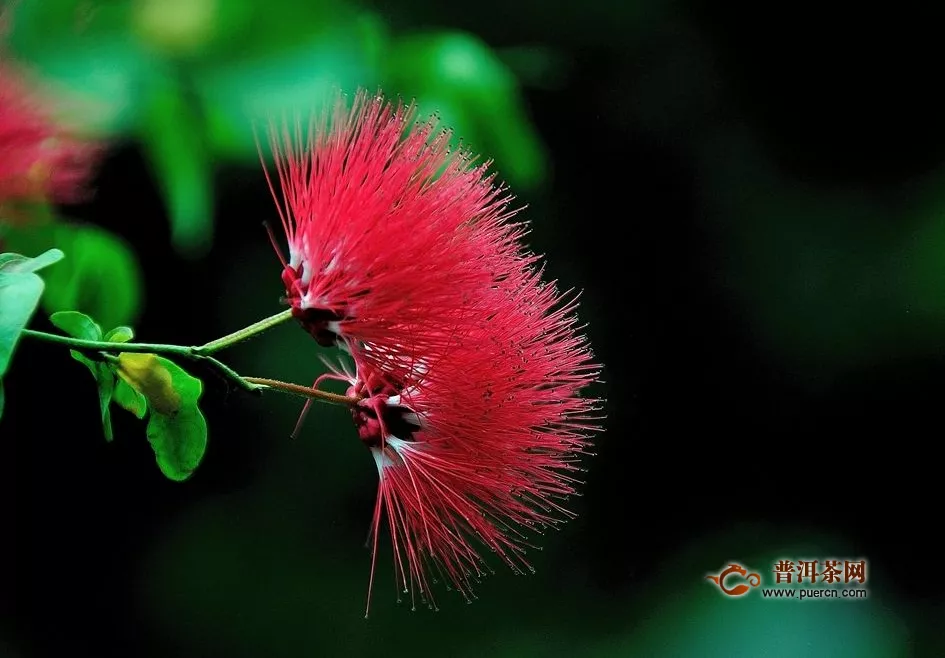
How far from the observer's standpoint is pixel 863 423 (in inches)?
52.5

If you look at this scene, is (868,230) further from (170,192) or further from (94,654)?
(94,654)

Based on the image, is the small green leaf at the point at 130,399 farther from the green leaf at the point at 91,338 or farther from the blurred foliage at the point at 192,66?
the blurred foliage at the point at 192,66

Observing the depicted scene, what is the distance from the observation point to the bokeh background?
3.46ft

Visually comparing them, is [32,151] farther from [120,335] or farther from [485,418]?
[485,418]

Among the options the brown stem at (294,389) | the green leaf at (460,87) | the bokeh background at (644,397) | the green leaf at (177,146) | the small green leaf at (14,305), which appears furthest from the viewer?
the bokeh background at (644,397)

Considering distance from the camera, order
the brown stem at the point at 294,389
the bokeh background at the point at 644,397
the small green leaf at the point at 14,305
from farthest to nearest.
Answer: the bokeh background at the point at 644,397, the brown stem at the point at 294,389, the small green leaf at the point at 14,305

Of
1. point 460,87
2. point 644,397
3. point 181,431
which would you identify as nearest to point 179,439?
point 181,431

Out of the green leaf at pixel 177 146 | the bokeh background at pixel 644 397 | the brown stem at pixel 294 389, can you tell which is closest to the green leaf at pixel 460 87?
the bokeh background at pixel 644 397

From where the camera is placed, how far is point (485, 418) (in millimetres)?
523

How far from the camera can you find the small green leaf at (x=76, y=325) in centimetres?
49

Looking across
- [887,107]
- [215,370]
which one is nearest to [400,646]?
[215,370]

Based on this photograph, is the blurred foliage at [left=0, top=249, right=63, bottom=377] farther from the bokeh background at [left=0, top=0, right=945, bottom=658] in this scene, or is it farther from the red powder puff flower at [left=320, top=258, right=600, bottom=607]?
the bokeh background at [left=0, top=0, right=945, bottom=658]

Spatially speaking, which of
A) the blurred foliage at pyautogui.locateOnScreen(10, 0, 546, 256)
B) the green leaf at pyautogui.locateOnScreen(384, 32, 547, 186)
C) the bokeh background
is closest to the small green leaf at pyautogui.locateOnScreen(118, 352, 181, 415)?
the blurred foliage at pyautogui.locateOnScreen(10, 0, 546, 256)

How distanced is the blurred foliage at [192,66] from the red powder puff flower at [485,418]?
0.16 metres
